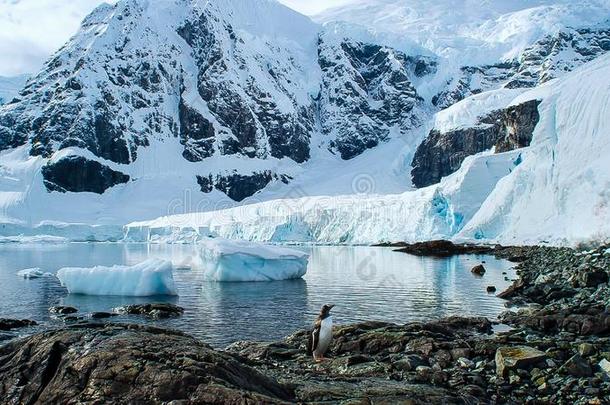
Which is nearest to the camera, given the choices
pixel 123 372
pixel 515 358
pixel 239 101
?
pixel 123 372

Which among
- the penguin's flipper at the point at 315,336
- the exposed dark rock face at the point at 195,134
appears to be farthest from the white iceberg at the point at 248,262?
the exposed dark rock face at the point at 195,134

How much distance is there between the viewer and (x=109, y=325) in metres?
7.05

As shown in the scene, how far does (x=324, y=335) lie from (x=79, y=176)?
511 ft

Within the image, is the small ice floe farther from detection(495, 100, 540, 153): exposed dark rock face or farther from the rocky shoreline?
the rocky shoreline

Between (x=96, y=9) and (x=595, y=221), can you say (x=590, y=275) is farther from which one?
(x=96, y=9)

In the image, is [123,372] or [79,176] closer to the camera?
[123,372]

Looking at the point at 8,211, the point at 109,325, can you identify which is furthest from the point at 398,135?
the point at 109,325

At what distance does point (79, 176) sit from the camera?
152875 millimetres

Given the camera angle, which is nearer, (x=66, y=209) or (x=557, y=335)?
(x=557, y=335)

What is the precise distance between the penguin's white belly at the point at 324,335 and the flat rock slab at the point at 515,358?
9.92ft

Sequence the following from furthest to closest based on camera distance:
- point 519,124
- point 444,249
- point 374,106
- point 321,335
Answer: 1. point 374,106
2. point 519,124
3. point 444,249
4. point 321,335

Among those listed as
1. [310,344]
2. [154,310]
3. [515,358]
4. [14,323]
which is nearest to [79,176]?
[154,310]

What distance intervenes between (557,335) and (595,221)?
21.6 m

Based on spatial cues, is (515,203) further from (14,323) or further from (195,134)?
(195,134)
